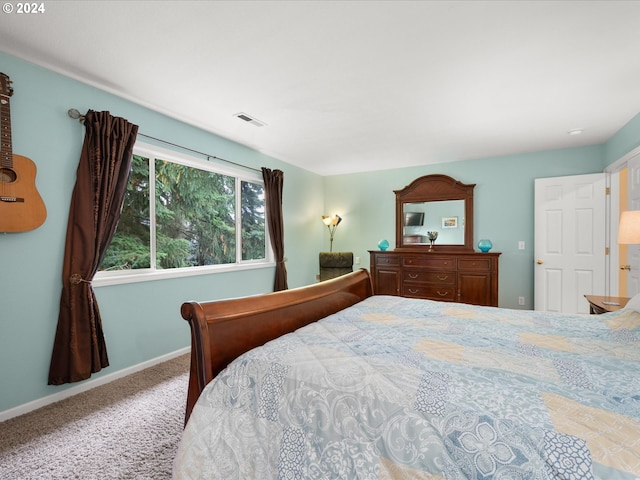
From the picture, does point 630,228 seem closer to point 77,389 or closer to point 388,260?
point 388,260

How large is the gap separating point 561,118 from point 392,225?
2.66 m

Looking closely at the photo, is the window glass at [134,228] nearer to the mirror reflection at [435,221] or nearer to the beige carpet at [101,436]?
the beige carpet at [101,436]

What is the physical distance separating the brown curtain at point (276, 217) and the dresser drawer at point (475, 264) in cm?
251

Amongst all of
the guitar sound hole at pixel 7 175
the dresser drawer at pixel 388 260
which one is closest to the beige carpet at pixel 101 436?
the guitar sound hole at pixel 7 175

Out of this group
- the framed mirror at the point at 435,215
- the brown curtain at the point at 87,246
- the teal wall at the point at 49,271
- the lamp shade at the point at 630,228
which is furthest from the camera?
the framed mirror at the point at 435,215

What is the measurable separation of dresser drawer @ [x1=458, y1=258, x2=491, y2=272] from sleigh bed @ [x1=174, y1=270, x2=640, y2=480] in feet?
8.05

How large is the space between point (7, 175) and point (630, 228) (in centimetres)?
450

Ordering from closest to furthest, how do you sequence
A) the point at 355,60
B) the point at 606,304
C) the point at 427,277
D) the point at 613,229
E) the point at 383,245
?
1. the point at 355,60
2. the point at 606,304
3. the point at 613,229
4. the point at 427,277
5. the point at 383,245

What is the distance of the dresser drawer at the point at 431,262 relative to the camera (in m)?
4.37

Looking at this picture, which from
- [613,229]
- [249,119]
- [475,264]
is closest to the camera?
[249,119]

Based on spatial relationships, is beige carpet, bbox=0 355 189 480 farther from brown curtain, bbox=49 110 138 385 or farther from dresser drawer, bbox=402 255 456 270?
dresser drawer, bbox=402 255 456 270

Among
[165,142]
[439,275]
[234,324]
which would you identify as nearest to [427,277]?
[439,275]

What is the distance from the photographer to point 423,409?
0.99m

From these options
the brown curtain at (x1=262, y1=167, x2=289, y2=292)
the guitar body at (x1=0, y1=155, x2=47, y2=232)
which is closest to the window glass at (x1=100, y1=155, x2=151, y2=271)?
the guitar body at (x1=0, y1=155, x2=47, y2=232)
